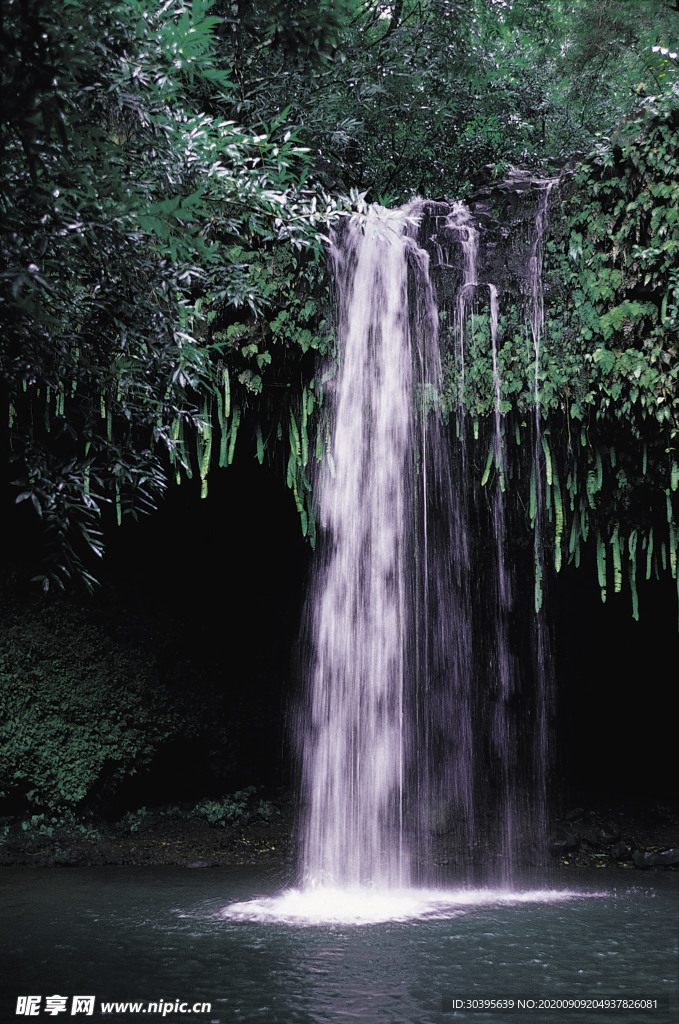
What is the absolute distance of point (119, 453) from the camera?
4.71 m

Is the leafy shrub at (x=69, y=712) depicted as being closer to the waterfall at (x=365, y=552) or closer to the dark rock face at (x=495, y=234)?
the waterfall at (x=365, y=552)

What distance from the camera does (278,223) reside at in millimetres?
6430

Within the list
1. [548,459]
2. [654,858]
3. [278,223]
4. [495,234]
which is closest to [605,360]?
[548,459]

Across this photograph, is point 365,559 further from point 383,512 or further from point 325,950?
point 325,950

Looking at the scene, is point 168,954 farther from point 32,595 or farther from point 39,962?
point 32,595

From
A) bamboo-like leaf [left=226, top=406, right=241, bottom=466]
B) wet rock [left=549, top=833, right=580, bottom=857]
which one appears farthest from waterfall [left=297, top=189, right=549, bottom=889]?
wet rock [left=549, top=833, right=580, bottom=857]

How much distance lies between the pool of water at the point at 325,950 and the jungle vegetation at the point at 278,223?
2120 millimetres

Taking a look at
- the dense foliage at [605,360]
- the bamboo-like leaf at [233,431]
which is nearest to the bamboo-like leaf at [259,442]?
the bamboo-like leaf at [233,431]

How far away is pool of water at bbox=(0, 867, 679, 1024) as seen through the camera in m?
3.85

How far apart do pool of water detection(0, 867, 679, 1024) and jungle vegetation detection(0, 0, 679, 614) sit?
2.12m

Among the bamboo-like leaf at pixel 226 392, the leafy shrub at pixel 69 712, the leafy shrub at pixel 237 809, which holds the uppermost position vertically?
the bamboo-like leaf at pixel 226 392

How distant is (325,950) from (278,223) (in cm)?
508

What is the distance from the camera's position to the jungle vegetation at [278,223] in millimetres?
3939

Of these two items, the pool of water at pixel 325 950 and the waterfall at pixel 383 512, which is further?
the waterfall at pixel 383 512
